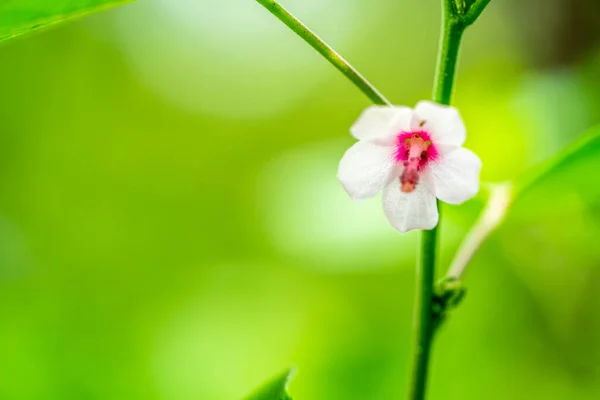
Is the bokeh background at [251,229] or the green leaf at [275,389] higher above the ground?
the green leaf at [275,389]

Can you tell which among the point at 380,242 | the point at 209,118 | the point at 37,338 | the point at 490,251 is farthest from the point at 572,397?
the point at 209,118

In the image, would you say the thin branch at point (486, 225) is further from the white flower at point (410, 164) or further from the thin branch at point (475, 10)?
the thin branch at point (475, 10)

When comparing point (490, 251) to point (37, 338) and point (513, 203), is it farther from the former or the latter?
point (37, 338)

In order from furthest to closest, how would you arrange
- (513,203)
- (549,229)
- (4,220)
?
1. (4,220)
2. (549,229)
3. (513,203)

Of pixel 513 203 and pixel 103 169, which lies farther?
pixel 103 169

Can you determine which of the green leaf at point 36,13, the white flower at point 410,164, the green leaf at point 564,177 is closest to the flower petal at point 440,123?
the white flower at point 410,164

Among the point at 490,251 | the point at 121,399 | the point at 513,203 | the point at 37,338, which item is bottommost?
the point at 490,251
